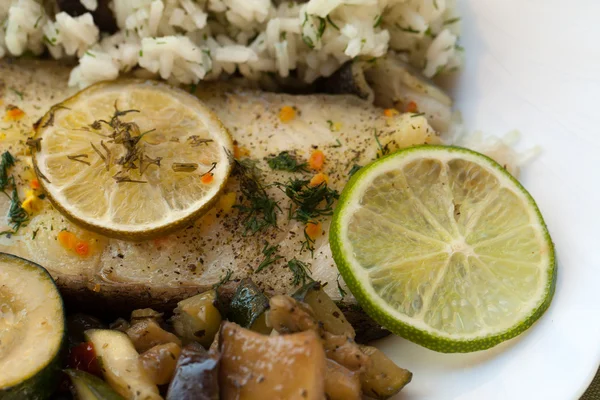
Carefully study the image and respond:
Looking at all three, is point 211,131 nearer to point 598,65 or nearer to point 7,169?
point 7,169

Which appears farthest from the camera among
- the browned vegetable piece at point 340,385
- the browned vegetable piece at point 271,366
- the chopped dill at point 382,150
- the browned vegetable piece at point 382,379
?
the chopped dill at point 382,150

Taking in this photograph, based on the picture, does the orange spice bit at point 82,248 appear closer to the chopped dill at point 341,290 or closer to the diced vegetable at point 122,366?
the diced vegetable at point 122,366

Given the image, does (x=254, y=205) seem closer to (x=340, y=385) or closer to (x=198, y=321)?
(x=198, y=321)

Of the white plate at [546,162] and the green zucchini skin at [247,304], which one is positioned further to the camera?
the green zucchini skin at [247,304]

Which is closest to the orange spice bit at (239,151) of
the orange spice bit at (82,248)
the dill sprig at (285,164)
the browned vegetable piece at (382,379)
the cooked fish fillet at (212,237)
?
the cooked fish fillet at (212,237)

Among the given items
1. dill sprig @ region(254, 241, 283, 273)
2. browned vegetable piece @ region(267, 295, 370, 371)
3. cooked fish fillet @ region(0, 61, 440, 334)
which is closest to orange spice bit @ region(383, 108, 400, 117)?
cooked fish fillet @ region(0, 61, 440, 334)

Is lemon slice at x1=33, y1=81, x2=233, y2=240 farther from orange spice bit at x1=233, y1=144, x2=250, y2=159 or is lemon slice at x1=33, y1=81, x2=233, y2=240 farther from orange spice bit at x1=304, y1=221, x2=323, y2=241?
orange spice bit at x1=304, y1=221, x2=323, y2=241

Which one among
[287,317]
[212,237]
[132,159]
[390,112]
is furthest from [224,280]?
[390,112]

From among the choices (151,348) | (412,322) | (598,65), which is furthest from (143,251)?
(598,65)
